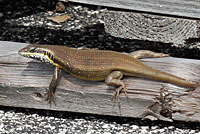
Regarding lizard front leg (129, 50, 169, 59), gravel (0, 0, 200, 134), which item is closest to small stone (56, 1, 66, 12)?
gravel (0, 0, 200, 134)

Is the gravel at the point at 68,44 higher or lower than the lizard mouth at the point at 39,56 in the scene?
lower

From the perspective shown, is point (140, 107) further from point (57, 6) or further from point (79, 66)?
point (57, 6)

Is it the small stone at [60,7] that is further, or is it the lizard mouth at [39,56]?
the small stone at [60,7]

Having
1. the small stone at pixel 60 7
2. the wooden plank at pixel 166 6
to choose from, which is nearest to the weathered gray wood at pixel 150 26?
the wooden plank at pixel 166 6

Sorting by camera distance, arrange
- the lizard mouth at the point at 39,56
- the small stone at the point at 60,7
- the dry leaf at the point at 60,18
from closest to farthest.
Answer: the lizard mouth at the point at 39,56
the dry leaf at the point at 60,18
the small stone at the point at 60,7

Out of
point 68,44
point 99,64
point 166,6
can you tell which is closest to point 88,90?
point 99,64

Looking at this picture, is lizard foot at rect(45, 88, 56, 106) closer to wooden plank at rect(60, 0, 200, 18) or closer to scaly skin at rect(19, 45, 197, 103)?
scaly skin at rect(19, 45, 197, 103)

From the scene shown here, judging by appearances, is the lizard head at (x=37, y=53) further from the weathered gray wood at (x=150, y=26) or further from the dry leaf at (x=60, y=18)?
the dry leaf at (x=60, y=18)

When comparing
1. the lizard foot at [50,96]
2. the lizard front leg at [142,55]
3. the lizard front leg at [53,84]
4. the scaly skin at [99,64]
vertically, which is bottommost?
the lizard foot at [50,96]

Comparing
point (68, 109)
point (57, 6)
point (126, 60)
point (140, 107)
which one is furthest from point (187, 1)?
point (57, 6)
